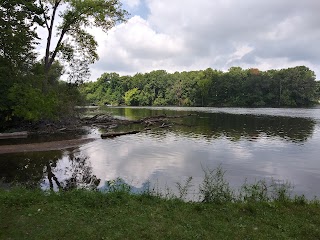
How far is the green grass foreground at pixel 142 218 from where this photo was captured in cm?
719

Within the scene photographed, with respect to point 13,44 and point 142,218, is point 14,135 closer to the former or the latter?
point 13,44

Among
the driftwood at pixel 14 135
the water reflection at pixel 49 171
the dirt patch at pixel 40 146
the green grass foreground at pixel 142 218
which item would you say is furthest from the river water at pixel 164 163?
the green grass foreground at pixel 142 218

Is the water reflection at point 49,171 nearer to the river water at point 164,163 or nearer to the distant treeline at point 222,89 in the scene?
the river water at point 164,163

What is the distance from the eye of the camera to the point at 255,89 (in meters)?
123

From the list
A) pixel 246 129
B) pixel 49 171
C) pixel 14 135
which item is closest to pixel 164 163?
pixel 49 171

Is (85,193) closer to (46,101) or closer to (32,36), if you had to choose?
(46,101)

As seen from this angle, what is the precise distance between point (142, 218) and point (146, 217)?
147 millimetres

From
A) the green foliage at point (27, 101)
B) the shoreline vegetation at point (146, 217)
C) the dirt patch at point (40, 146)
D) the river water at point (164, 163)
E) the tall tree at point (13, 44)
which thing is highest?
the tall tree at point (13, 44)

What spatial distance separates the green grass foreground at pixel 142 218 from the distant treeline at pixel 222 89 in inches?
3708

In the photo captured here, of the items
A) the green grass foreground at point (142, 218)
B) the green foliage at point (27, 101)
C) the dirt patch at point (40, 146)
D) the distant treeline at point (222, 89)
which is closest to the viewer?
the green grass foreground at point (142, 218)

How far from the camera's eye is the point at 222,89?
133125mm

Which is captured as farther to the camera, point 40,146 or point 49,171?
point 40,146

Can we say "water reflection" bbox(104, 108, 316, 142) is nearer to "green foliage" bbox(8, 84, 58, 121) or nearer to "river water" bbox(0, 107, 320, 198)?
"river water" bbox(0, 107, 320, 198)

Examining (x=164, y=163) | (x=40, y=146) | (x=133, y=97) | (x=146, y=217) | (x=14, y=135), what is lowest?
(x=164, y=163)
